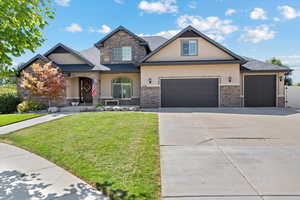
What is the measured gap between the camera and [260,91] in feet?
51.2

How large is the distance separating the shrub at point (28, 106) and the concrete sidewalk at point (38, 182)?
11.1m

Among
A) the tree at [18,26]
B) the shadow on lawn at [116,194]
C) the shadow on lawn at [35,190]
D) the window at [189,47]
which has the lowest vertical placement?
the shadow on lawn at [35,190]

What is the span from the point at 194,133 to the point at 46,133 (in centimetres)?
598

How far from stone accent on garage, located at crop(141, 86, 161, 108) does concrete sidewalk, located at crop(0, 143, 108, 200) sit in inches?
445

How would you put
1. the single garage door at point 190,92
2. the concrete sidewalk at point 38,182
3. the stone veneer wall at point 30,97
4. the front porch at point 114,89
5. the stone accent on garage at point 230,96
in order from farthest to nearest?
the front porch at point 114,89, the stone veneer wall at point 30,97, the single garage door at point 190,92, the stone accent on garage at point 230,96, the concrete sidewalk at point 38,182

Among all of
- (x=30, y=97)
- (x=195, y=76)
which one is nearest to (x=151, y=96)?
(x=195, y=76)

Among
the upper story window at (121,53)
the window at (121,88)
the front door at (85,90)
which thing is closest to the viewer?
the window at (121,88)

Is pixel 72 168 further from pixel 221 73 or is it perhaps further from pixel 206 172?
pixel 221 73

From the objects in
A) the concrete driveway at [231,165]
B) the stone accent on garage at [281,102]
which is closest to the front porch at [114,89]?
the concrete driveway at [231,165]

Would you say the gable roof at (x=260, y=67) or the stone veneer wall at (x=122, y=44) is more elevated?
the stone veneer wall at (x=122, y=44)

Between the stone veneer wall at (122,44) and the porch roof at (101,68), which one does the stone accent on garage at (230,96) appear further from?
the stone veneer wall at (122,44)

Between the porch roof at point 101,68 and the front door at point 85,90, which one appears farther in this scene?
the front door at point 85,90

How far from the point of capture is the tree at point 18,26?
3.08 metres

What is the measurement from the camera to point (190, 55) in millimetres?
15414
